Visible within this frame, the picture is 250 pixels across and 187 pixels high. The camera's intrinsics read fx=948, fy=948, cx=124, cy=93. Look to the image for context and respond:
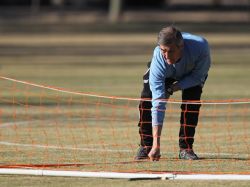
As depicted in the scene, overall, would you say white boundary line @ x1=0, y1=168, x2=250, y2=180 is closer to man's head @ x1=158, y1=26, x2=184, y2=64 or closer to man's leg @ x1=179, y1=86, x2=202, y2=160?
man's head @ x1=158, y1=26, x2=184, y2=64

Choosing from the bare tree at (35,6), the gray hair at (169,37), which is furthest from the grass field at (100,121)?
the bare tree at (35,6)

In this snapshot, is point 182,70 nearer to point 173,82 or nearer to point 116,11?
point 173,82

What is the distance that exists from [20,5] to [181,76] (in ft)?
236

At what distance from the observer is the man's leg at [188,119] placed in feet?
38.9

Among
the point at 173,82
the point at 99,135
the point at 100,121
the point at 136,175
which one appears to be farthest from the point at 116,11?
the point at 136,175

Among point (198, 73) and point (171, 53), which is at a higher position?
point (171, 53)

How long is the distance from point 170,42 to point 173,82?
3.96 feet

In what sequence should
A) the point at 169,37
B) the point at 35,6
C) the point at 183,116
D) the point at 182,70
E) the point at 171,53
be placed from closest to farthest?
1. the point at 169,37
2. the point at 171,53
3. the point at 182,70
4. the point at 183,116
5. the point at 35,6

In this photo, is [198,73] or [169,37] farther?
[198,73]

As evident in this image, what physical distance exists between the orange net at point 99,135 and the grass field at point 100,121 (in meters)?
0.01

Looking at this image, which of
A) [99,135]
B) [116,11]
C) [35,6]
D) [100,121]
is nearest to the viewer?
[99,135]

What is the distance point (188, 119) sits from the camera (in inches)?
471

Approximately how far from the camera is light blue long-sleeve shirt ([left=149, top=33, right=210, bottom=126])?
11.0 metres

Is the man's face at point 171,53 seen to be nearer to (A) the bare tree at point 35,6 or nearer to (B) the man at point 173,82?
(B) the man at point 173,82
